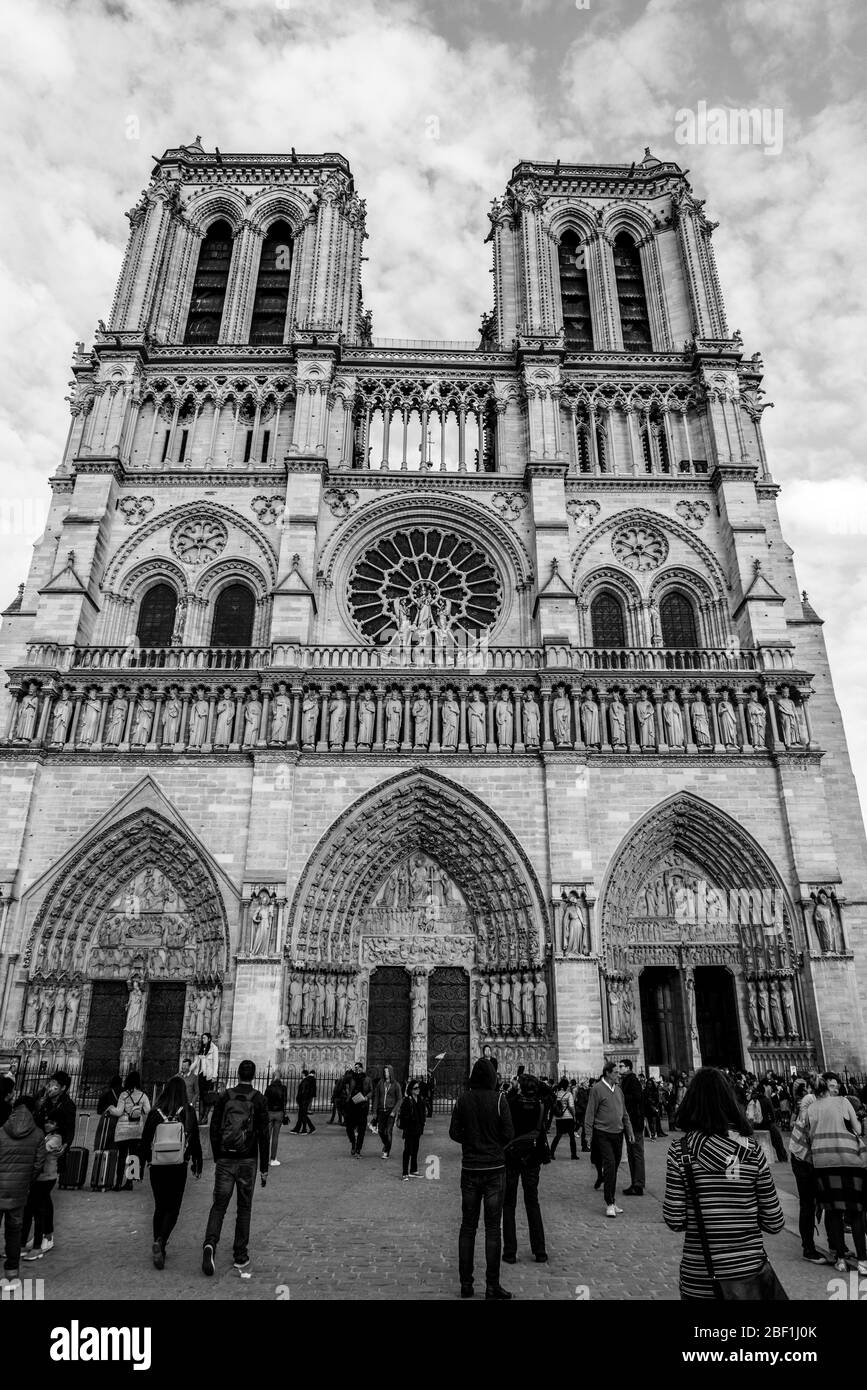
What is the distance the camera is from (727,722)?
741 inches

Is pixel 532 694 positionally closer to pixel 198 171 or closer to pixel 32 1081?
pixel 32 1081

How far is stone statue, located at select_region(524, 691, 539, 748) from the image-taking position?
60.8ft

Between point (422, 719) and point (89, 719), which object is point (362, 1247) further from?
point (89, 719)

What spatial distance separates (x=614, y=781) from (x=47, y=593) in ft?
45.2

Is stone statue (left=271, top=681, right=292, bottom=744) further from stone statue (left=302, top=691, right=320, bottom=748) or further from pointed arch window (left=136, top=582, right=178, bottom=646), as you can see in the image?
pointed arch window (left=136, top=582, right=178, bottom=646)

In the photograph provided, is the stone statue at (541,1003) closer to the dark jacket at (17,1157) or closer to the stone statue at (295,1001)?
the stone statue at (295,1001)

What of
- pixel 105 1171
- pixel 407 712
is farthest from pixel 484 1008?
pixel 105 1171

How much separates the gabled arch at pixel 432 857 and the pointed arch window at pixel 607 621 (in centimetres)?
607

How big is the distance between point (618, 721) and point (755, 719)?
3.03 m

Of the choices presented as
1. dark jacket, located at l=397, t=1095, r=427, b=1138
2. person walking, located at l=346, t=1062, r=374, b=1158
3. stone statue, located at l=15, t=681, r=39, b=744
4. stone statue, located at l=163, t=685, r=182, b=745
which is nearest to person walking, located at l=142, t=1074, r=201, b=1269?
dark jacket, located at l=397, t=1095, r=427, b=1138

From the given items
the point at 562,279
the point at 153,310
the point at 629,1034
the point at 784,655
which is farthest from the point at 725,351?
the point at 629,1034

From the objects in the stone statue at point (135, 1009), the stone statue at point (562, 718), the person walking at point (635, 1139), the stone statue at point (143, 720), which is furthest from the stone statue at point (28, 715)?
the person walking at point (635, 1139)

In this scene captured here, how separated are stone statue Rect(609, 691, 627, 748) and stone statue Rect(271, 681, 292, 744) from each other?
7.10m
